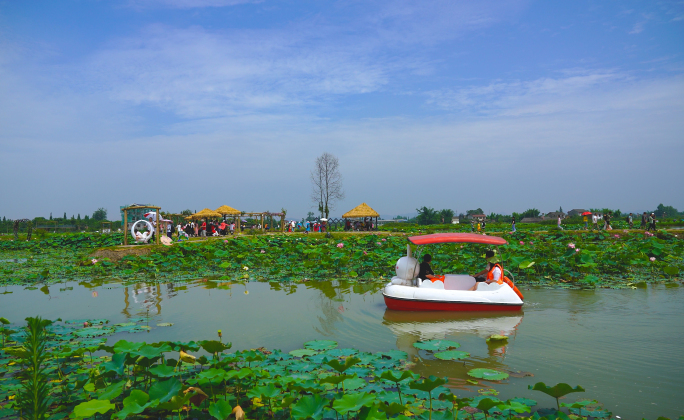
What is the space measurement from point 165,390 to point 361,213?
2641cm

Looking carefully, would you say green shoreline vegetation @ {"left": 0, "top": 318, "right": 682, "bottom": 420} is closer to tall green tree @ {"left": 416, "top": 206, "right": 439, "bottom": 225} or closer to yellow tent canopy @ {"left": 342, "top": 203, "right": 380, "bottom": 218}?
yellow tent canopy @ {"left": 342, "top": 203, "right": 380, "bottom": 218}

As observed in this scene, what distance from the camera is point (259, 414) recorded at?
3068mm

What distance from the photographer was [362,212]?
29234 millimetres

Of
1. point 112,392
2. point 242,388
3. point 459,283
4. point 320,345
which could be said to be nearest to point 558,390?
point 242,388

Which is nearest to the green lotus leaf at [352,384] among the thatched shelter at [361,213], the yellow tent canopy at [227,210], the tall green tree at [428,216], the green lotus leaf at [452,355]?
the green lotus leaf at [452,355]

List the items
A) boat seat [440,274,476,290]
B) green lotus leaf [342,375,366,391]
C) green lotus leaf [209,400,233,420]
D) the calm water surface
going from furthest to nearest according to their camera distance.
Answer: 1. boat seat [440,274,476,290]
2. the calm water surface
3. green lotus leaf [342,375,366,391]
4. green lotus leaf [209,400,233,420]

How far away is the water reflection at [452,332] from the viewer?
4429 millimetres

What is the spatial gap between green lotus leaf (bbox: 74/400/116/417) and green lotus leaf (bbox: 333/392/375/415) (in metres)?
1.42

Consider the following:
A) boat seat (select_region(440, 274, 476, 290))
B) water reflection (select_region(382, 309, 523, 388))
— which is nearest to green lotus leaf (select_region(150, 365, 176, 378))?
water reflection (select_region(382, 309, 523, 388))

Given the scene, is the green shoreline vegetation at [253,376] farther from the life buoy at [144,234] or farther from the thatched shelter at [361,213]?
the thatched shelter at [361,213]

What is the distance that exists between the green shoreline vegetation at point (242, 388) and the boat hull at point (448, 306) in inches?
86.8

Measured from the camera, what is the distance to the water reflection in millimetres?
4429

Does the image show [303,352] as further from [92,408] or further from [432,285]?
[432,285]

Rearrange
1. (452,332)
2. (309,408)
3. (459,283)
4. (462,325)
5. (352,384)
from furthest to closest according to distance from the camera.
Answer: (459,283) < (462,325) < (452,332) < (352,384) < (309,408)
